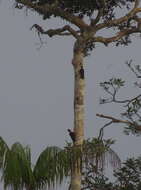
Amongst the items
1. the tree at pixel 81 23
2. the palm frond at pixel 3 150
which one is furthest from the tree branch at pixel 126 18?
the palm frond at pixel 3 150

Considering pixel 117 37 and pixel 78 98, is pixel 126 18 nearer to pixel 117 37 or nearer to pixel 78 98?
pixel 117 37

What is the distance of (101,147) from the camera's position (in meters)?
7.48

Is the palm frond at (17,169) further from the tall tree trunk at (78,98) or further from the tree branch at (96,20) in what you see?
the tree branch at (96,20)

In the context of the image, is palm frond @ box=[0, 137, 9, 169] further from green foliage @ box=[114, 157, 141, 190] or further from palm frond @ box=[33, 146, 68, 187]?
green foliage @ box=[114, 157, 141, 190]

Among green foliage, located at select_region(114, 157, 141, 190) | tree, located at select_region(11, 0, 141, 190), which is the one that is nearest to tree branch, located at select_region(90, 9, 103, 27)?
tree, located at select_region(11, 0, 141, 190)

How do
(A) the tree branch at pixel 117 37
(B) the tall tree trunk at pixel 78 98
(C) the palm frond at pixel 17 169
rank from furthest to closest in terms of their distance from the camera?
1. (A) the tree branch at pixel 117 37
2. (B) the tall tree trunk at pixel 78 98
3. (C) the palm frond at pixel 17 169

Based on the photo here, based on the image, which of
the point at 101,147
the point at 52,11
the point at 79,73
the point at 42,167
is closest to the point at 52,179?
the point at 42,167

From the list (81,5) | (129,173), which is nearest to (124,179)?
(129,173)

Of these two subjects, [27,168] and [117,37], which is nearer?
[27,168]

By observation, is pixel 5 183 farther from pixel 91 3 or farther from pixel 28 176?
pixel 91 3

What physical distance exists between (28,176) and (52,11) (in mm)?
2918

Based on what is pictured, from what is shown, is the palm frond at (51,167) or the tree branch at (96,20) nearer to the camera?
the palm frond at (51,167)

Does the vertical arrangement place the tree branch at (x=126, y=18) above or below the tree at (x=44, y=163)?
above

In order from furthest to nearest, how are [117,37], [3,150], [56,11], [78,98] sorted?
[117,37] < [56,11] < [78,98] < [3,150]
